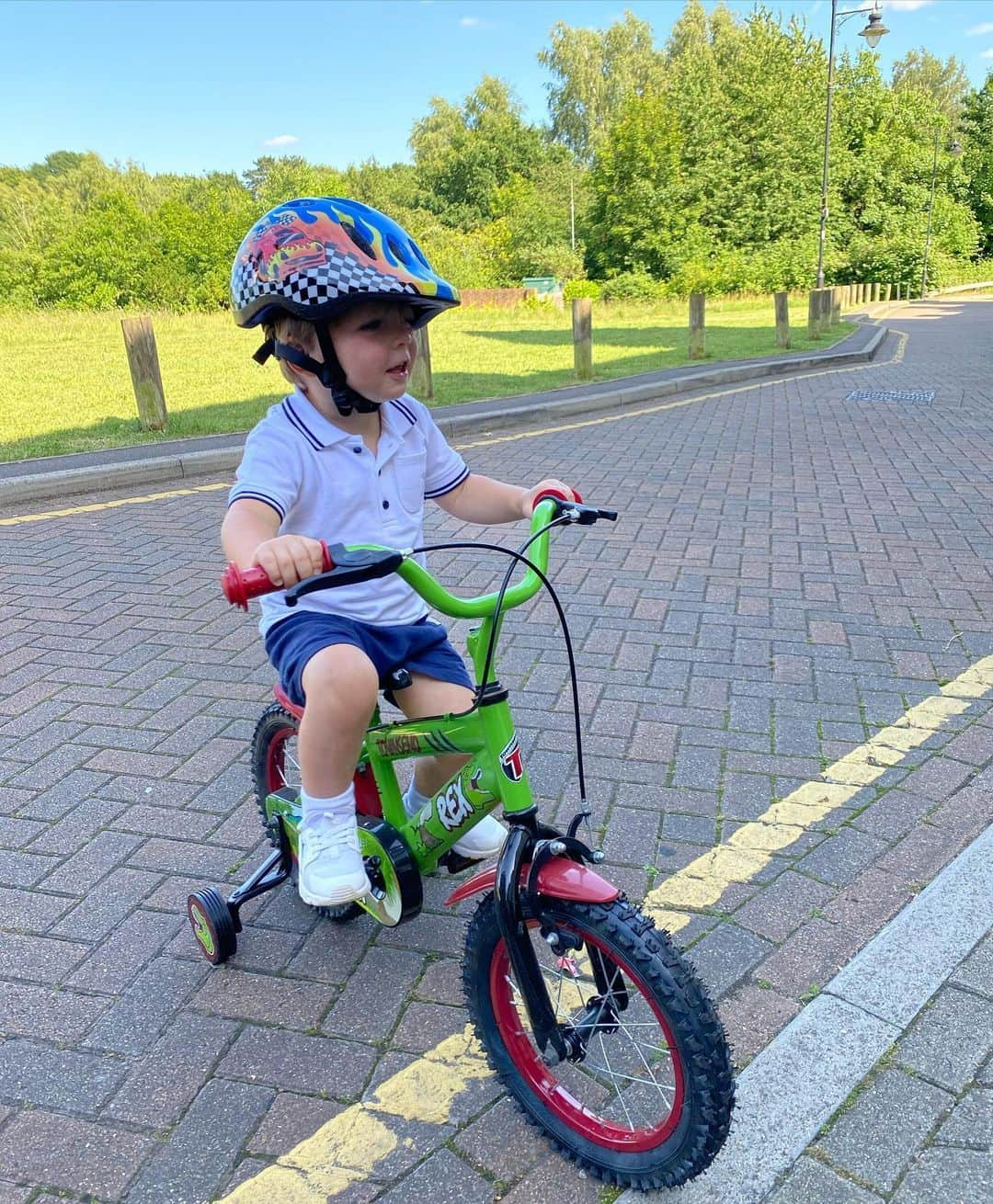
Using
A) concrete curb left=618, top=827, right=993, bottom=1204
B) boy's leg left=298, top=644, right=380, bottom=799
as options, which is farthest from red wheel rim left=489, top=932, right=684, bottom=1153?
boy's leg left=298, top=644, right=380, bottom=799

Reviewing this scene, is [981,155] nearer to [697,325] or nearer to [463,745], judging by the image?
[697,325]

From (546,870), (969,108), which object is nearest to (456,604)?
(546,870)

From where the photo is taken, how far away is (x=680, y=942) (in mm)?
2445

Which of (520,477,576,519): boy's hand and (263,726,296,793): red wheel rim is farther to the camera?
(263,726,296,793): red wheel rim

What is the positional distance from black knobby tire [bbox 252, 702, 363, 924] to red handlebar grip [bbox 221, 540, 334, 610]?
106 cm

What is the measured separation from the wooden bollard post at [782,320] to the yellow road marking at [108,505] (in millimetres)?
12168

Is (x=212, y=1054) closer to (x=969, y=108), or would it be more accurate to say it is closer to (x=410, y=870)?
(x=410, y=870)

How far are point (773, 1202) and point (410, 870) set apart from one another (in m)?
0.97

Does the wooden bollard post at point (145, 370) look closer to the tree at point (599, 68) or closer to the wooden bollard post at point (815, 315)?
the wooden bollard post at point (815, 315)

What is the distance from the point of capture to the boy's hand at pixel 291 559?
5.10 ft

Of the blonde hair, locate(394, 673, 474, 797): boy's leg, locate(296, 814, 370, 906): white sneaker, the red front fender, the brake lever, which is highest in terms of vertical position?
the blonde hair

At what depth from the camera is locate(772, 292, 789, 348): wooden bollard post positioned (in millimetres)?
16656

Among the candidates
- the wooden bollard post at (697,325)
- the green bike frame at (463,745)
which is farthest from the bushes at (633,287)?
the green bike frame at (463,745)

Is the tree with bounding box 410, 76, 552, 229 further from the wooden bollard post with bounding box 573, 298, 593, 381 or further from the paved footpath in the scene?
the paved footpath
